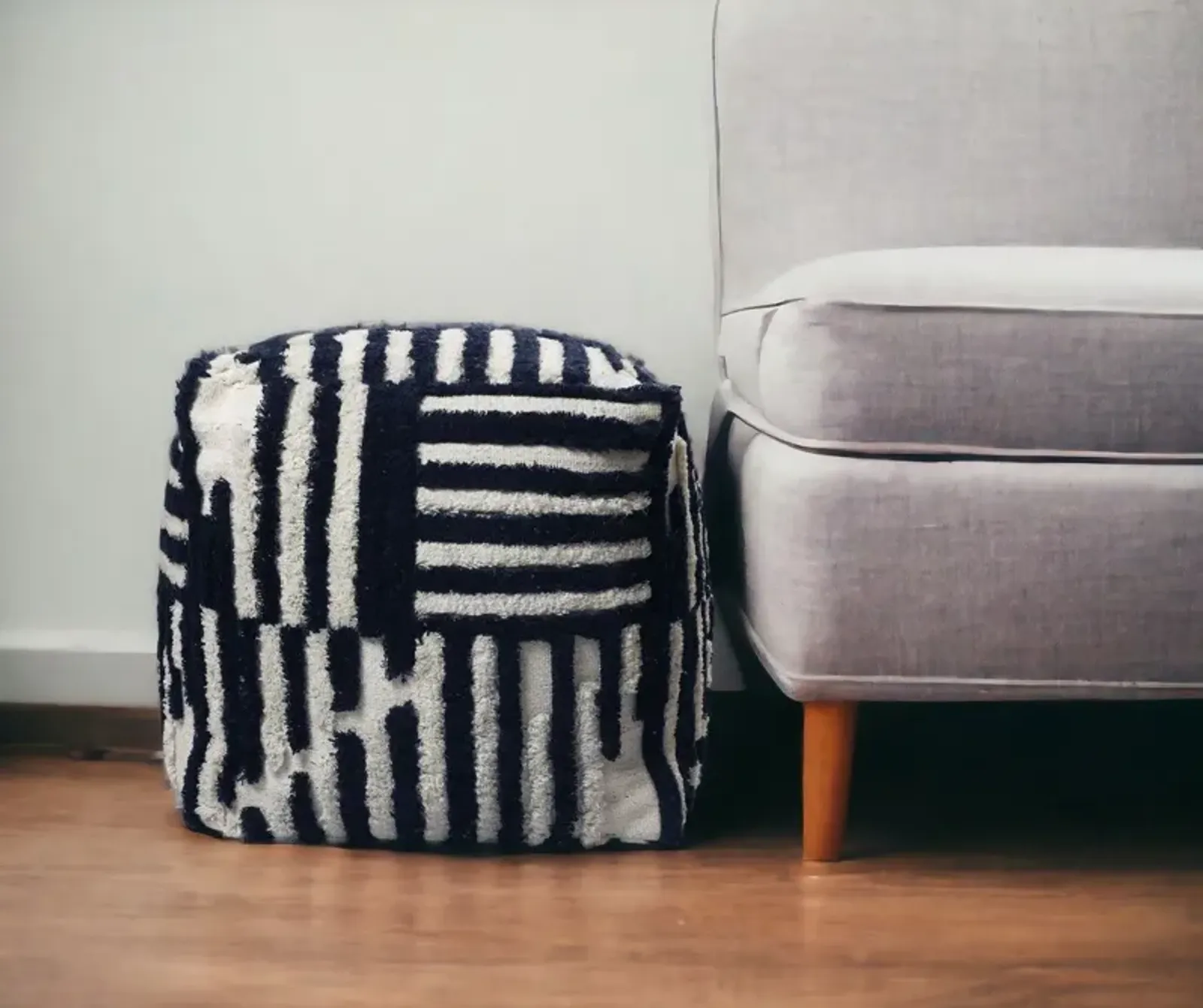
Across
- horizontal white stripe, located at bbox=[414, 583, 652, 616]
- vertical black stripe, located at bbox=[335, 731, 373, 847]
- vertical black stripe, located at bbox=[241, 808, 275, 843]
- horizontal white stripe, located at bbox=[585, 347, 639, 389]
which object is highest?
horizontal white stripe, located at bbox=[585, 347, 639, 389]

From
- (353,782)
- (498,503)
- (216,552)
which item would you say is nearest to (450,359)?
(498,503)

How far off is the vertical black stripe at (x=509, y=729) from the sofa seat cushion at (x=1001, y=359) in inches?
10.8

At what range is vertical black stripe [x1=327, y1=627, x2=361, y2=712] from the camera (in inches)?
32.2

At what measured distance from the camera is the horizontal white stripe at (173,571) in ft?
2.83

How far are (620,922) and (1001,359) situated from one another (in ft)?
1.51

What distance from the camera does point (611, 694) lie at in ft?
2.73

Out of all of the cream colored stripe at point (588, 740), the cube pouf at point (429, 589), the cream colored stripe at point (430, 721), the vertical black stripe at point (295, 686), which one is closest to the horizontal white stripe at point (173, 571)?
the cube pouf at point (429, 589)

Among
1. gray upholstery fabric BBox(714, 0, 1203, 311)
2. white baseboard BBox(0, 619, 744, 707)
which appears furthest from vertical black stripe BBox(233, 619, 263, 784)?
gray upholstery fabric BBox(714, 0, 1203, 311)

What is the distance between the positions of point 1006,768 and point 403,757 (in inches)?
24.8

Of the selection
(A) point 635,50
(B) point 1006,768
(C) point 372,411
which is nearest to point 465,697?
(C) point 372,411

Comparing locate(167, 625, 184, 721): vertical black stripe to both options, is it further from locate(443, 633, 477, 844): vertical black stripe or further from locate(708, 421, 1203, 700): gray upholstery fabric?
locate(708, 421, 1203, 700): gray upholstery fabric

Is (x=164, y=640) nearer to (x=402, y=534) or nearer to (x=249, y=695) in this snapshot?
(x=249, y=695)

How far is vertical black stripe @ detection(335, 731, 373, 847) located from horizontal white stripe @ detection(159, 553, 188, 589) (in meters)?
0.18

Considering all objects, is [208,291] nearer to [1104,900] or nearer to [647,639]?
[647,639]
